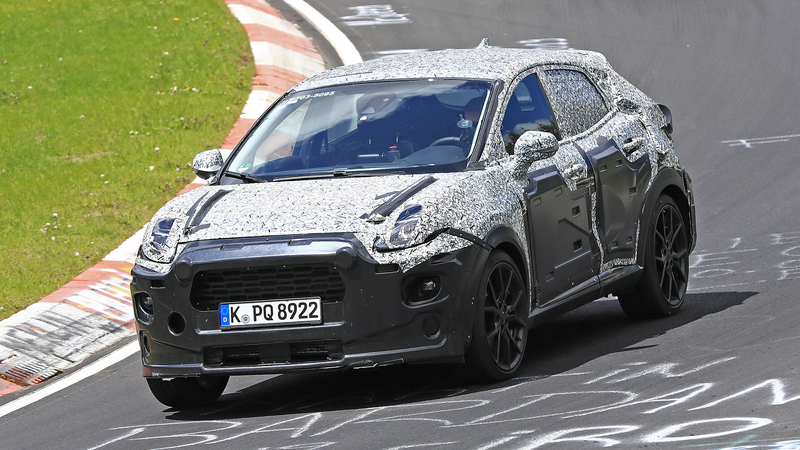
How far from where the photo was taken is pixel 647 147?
866cm

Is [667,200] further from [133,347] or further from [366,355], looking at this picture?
[133,347]

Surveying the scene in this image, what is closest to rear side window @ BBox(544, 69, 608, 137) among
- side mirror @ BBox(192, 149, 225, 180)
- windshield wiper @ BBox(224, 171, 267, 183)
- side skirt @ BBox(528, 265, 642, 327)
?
side skirt @ BBox(528, 265, 642, 327)

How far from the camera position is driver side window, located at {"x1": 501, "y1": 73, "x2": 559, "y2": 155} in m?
7.55

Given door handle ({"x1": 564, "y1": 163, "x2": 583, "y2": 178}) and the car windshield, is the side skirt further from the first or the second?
the car windshield

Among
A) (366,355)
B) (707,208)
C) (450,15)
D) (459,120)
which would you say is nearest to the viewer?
(366,355)

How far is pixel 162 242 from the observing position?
6.78 metres

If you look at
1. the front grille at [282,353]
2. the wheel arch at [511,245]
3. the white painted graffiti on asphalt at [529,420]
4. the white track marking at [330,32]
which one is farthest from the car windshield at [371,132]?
the white track marking at [330,32]

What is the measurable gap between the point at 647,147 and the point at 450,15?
12775 millimetres

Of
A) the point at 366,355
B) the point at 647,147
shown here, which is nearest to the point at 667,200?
the point at 647,147

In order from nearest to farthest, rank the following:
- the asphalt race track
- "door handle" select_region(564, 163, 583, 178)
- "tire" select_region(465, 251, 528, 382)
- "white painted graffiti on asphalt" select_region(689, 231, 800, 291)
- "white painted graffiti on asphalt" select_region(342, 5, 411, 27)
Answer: the asphalt race track → "tire" select_region(465, 251, 528, 382) → "door handle" select_region(564, 163, 583, 178) → "white painted graffiti on asphalt" select_region(689, 231, 800, 291) → "white painted graffiti on asphalt" select_region(342, 5, 411, 27)

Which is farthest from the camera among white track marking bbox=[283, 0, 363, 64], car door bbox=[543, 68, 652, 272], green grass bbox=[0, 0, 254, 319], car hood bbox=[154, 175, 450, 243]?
white track marking bbox=[283, 0, 363, 64]

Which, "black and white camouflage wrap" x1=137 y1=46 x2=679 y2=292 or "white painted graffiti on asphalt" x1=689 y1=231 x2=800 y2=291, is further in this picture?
"white painted graffiti on asphalt" x1=689 y1=231 x2=800 y2=291

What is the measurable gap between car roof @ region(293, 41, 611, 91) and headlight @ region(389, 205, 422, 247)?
1.51m

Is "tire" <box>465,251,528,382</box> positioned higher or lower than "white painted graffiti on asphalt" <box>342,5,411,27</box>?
lower
